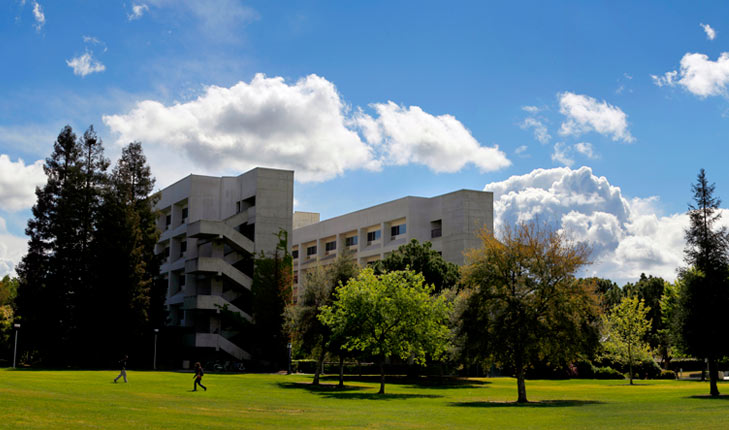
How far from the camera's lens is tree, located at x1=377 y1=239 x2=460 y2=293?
63406 mm

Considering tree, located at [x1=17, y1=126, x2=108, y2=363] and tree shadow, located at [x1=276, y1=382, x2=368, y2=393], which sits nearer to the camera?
tree shadow, located at [x1=276, y1=382, x2=368, y2=393]

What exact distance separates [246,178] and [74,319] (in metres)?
23.8

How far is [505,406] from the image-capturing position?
109 feet

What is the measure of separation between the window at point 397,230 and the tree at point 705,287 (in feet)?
145

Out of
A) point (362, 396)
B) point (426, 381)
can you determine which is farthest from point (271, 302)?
point (362, 396)

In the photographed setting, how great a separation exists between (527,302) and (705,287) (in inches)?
546

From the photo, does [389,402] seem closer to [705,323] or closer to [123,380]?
[123,380]

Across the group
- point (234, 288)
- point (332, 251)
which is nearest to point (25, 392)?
point (234, 288)

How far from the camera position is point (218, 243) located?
7812 centimetres

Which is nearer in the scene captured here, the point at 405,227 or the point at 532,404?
the point at 532,404

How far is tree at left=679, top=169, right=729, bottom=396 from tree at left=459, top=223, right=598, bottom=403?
10.0 metres

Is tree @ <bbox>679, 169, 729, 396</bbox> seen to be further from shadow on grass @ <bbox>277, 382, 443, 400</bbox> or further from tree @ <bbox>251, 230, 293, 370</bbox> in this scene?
tree @ <bbox>251, 230, 293, 370</bbox>

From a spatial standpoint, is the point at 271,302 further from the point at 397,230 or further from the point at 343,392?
the point at 343,392

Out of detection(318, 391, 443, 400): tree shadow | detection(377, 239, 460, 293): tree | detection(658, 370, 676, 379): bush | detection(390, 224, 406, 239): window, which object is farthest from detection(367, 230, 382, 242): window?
detection(318, 391, 443, 400): tree shadow
